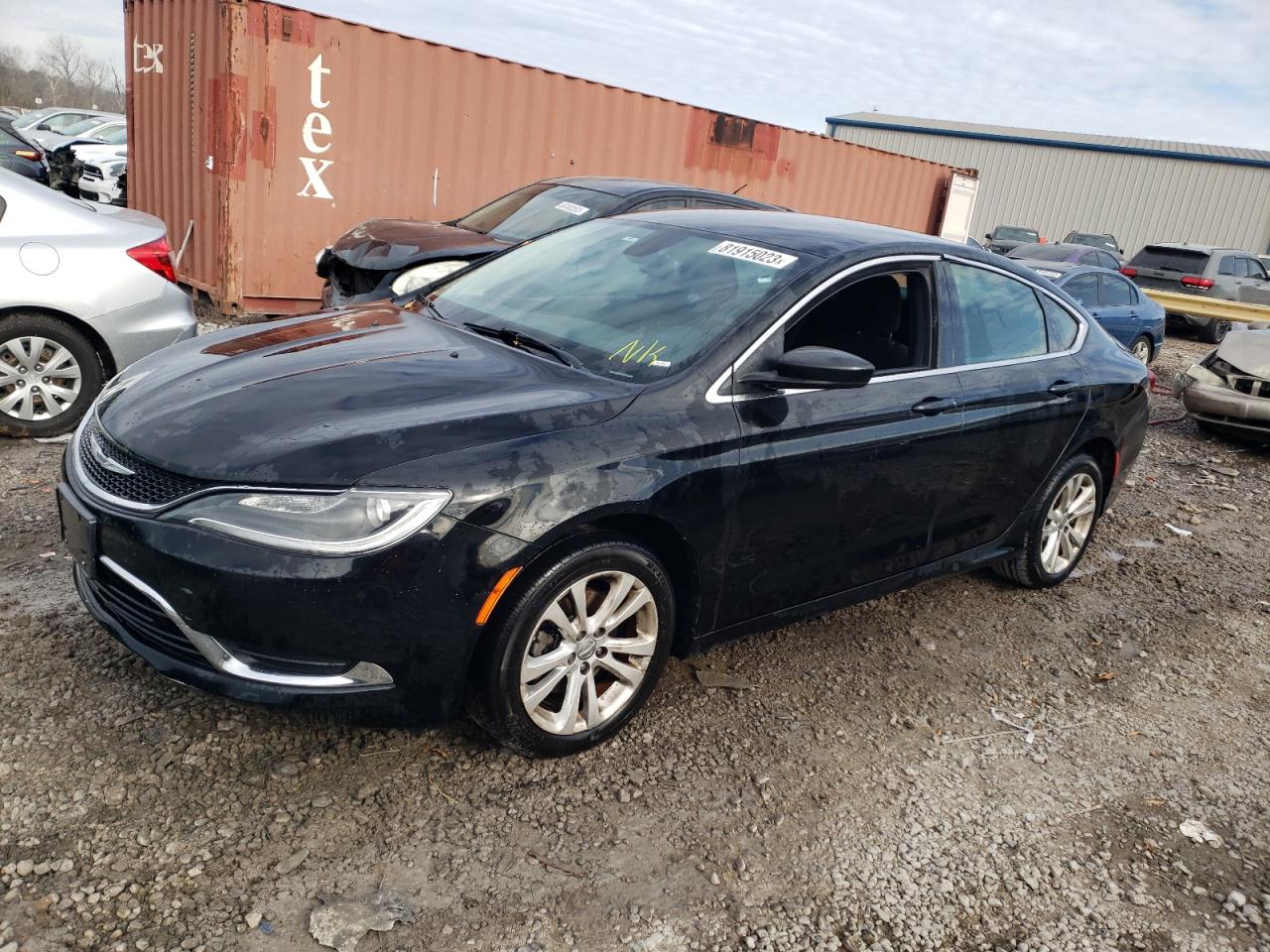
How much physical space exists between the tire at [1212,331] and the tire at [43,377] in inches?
701

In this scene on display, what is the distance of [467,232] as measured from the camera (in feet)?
24.8

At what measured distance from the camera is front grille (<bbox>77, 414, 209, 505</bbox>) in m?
2.50

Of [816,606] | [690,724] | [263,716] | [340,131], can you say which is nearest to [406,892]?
[263,716]

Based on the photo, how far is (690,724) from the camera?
128 inches

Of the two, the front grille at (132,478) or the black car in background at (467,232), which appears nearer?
the front grille at (132,478)

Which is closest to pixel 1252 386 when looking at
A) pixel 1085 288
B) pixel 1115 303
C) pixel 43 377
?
pixel 1085 288

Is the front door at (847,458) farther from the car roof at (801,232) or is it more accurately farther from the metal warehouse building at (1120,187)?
the metal warehouse building at (1120,187)

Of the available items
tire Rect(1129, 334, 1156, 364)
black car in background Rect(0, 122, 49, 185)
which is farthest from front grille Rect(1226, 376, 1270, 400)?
black car in background Rect(0, 122, 49, 185)

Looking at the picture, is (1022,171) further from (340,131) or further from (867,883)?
(867,883)

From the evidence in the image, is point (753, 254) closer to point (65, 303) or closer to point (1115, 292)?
point (65, 303)

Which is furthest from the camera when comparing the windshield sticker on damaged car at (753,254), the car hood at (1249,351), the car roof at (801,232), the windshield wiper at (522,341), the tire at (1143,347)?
the tire at (1143,347)

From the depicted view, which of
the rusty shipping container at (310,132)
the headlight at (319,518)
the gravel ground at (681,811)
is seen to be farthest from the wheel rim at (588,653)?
the rusty shipping container at (310,132)

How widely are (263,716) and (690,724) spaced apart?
135 cm

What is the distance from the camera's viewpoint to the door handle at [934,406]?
3566 mm
